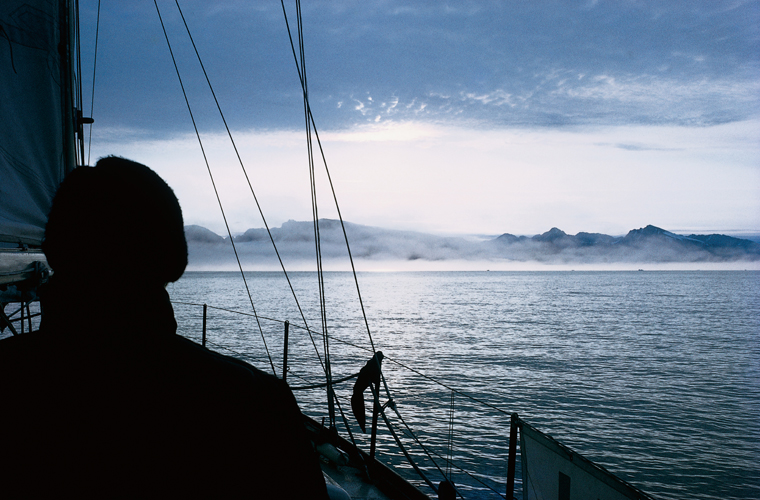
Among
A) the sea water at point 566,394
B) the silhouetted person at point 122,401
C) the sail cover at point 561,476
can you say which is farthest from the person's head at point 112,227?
the sea water at point 566,394

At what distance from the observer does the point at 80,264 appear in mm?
979

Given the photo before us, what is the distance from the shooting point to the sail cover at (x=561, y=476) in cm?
327

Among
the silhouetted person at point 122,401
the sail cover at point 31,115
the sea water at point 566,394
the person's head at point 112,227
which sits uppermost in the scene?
the sail cover at point 31,115

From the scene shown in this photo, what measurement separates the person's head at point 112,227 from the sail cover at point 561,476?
130 inches

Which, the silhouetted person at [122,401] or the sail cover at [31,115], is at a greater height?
the sail cover at [31,115]

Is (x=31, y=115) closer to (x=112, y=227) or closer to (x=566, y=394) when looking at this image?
(x=112, y=227)

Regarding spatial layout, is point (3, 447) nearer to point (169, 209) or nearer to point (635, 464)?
point (169, 209)

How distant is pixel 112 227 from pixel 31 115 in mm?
5592

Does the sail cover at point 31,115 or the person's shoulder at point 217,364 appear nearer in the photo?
the person's shoulder at point 217,364

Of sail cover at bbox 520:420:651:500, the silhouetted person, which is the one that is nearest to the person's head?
the silhouetted person

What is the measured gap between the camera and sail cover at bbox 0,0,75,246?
4531 mm

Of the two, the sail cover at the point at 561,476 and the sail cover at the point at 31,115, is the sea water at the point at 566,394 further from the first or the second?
the sail cover at the point at 31,115

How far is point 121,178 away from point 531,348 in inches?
1225

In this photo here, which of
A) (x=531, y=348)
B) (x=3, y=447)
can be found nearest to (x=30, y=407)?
(x=3, y=447)
